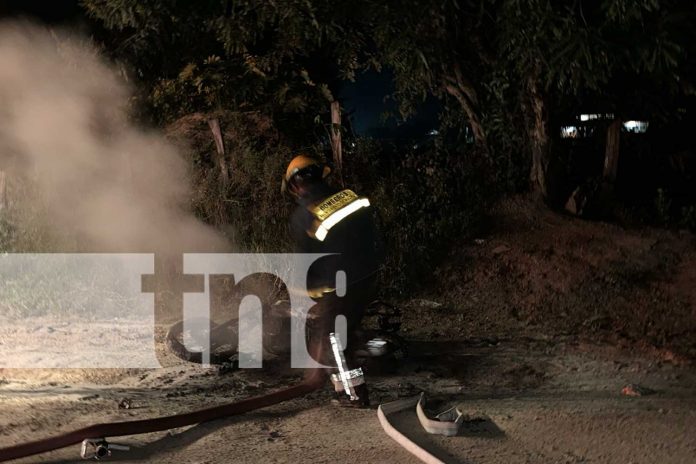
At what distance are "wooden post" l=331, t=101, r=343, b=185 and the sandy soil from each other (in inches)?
86.0

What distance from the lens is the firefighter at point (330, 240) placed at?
16.0 ft

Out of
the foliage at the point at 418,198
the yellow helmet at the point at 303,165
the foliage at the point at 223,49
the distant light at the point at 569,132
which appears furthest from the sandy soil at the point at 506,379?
the foliage at the point at 223,49

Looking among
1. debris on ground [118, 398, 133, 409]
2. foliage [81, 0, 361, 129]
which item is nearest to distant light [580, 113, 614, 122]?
foliage [81, 0, 361, 129]

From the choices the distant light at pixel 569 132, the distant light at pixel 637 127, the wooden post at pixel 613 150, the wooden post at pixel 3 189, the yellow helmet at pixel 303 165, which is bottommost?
the yellow helmet at pixel 303 165

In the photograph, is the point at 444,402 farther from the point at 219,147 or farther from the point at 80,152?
the point at 80,152

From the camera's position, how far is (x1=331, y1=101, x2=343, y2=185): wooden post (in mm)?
9852

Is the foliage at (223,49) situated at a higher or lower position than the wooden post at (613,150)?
higher

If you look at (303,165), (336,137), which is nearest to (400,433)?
(303,165)

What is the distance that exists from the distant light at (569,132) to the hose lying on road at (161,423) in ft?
23.4

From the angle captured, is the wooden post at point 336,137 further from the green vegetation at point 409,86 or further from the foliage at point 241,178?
the foliage at point 241,178

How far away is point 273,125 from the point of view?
37.6 feet

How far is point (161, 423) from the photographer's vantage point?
14.4 feet

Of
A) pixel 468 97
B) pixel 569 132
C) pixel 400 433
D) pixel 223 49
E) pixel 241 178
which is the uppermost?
pixel 223 49

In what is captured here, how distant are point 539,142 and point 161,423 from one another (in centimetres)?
639
